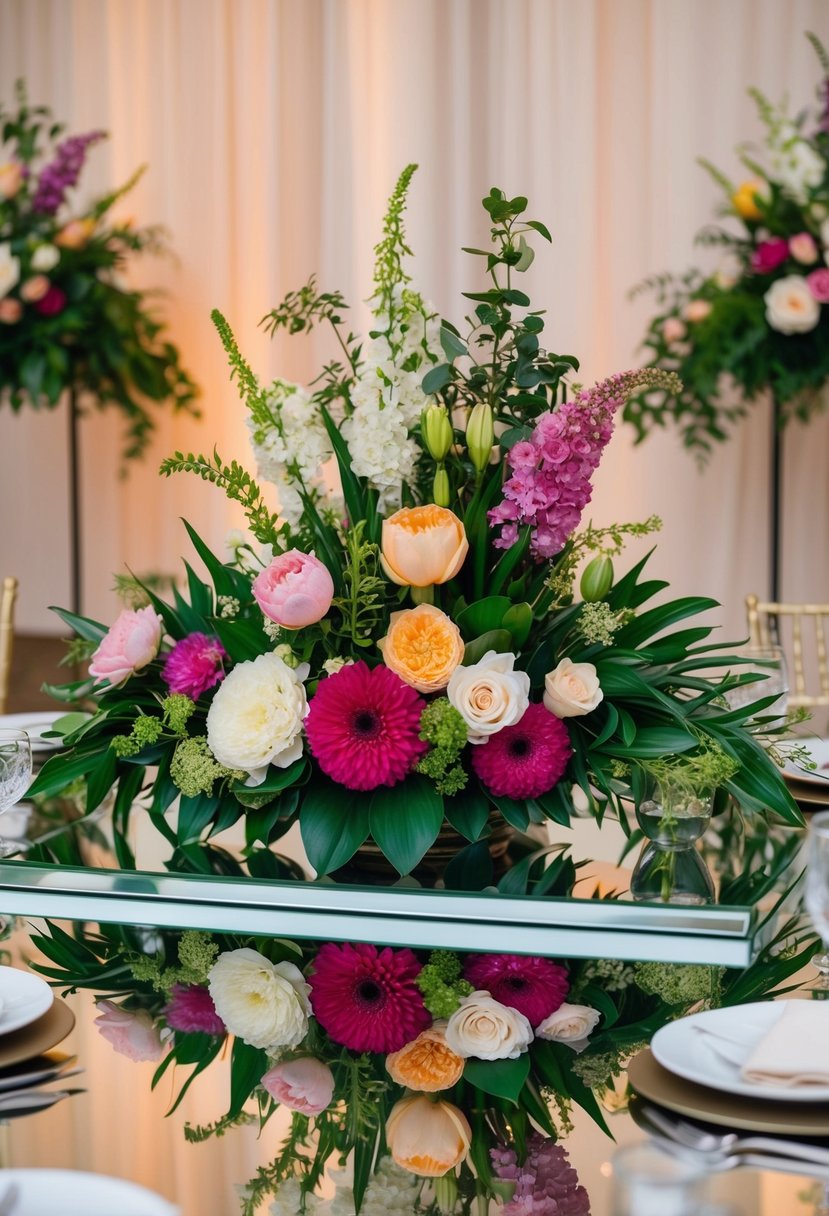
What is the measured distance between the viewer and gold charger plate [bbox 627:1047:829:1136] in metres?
0.72

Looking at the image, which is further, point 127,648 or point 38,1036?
point 127,648

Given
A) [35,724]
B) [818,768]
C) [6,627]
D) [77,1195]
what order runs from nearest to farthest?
1. [77,1195]
2. [818,768]
3. [35,724]
4. [6,627]

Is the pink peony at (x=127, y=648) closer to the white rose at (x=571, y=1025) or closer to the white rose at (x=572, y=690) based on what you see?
the white rose at (x=572, y=690)

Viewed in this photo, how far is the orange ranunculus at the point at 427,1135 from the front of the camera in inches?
27.3

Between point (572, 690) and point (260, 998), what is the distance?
38cm

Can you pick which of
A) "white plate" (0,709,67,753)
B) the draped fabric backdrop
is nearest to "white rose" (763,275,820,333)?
the draped fabric backdrop

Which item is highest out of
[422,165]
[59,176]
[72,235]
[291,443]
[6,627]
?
[422,165]

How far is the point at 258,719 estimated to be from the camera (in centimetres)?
112

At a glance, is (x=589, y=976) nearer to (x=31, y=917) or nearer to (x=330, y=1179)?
(x=330, y=1179)

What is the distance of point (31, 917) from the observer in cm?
112

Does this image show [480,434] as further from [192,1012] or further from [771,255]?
[771,255]

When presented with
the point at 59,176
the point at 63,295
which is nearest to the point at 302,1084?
the point at 63,295

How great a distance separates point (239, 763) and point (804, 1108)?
0.55m

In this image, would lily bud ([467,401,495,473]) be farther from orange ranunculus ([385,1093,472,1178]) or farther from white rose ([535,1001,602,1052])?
orange ranunculus ([385,1093,472,1178])
